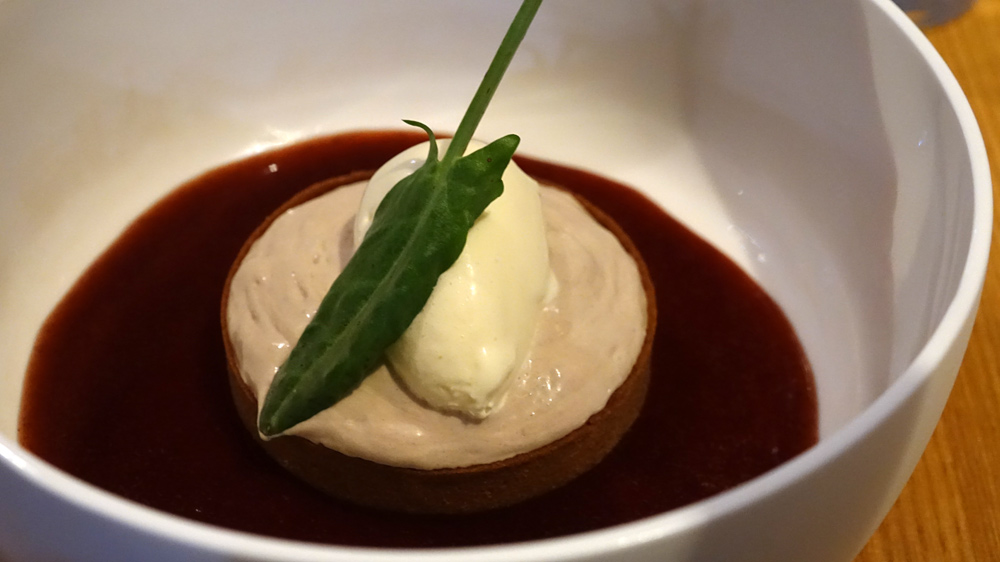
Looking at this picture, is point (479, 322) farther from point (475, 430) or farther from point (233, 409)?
point (233, 409)

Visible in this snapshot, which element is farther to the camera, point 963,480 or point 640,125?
point 640,125

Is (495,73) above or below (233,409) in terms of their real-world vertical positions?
above

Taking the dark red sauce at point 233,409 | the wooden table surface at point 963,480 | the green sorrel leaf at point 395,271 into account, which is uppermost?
the green sorrel leaf at point 395,271

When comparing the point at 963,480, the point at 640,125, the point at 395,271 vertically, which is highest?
the point at 395,271

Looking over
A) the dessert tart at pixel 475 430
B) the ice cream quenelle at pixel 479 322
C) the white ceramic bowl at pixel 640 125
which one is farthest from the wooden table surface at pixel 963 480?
the ice cream quenelle at pixel 479 322

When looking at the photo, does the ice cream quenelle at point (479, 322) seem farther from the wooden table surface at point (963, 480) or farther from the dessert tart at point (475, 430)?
the wooden table surface at point (963, 480)

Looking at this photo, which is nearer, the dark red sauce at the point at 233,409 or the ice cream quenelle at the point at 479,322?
the ice cream quenelle at the point at 479,322

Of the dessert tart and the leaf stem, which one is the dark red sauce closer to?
the dessert tart

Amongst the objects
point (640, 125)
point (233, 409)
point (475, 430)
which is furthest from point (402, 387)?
point (640, 125)
